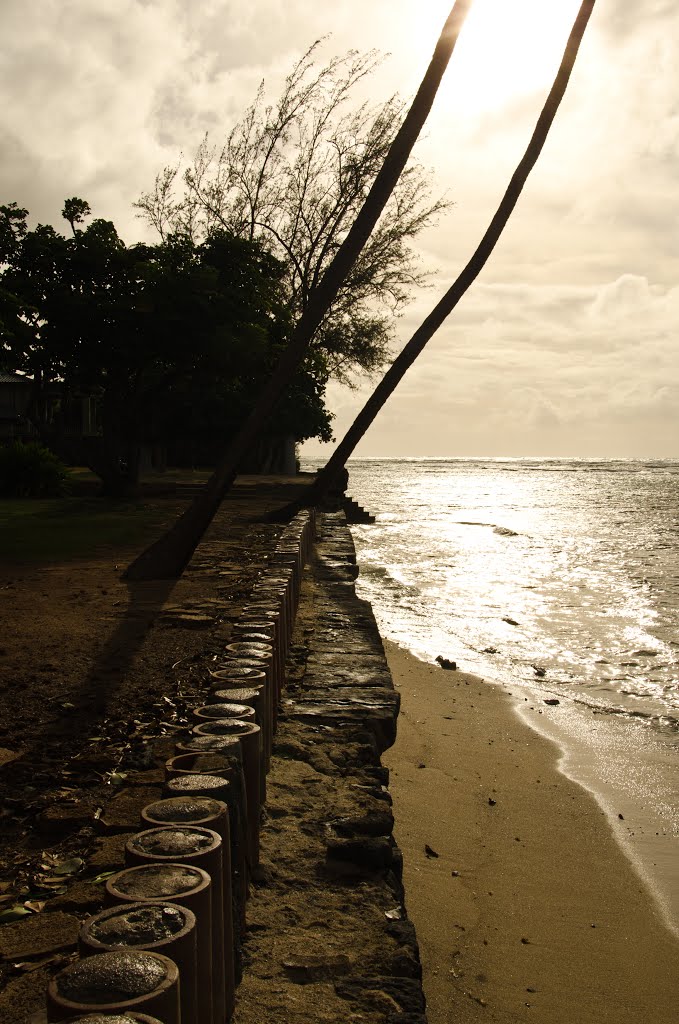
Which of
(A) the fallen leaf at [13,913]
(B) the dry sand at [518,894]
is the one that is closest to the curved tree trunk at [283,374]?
(B) the dry sand at [518,894]

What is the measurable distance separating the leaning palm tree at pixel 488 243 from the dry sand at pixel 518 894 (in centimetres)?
876

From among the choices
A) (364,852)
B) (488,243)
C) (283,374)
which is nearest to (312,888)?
(364,852)

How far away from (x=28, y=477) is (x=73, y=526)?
24.1 feet

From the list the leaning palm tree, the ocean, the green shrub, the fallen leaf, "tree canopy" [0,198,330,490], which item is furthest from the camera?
the green shrub

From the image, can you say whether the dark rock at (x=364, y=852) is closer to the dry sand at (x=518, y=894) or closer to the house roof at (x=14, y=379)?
the dry sand at (x=518, y=894)

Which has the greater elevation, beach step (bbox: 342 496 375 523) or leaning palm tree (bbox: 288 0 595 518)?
leaning palm tree (bbox: 288 0 595 518)

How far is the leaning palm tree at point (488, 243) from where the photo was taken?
12.7 meters

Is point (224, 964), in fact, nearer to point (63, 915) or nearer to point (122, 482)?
point (63, 915)

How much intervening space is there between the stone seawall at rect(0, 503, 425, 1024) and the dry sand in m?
0.53

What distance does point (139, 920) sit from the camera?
1750 mm

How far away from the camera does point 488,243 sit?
13281mm

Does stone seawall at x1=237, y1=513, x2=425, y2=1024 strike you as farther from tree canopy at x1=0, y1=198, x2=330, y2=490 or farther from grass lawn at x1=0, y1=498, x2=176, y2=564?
tree canopy at x1=0, y1=198, x2=330, y2=490

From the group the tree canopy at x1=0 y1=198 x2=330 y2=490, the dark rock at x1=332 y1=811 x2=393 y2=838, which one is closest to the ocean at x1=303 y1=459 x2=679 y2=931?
the dark rock at x1=332 y1=811 x2=393 y2=838

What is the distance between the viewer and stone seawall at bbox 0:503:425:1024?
232 centimetres
